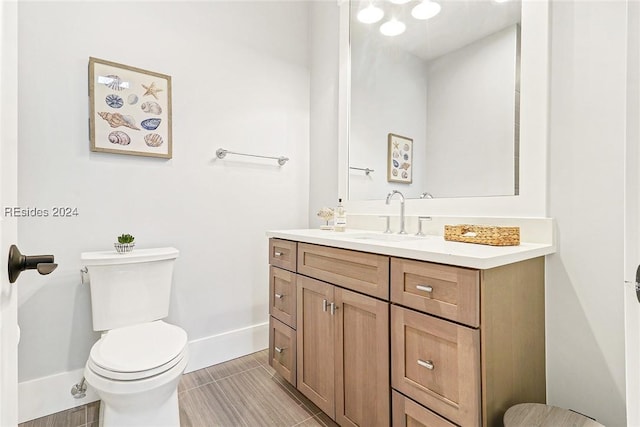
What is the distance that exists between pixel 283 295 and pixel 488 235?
1102mm

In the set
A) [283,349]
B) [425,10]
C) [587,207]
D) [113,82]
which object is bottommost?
[283,349]

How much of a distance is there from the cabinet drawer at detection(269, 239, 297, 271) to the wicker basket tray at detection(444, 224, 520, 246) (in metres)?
0.81

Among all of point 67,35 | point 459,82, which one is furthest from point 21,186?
point 459,82

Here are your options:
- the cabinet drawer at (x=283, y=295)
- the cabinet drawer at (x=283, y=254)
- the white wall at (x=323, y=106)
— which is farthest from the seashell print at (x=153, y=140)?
the white wall at (x=323, y=106)

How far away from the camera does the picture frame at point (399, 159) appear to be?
1850 millimetres

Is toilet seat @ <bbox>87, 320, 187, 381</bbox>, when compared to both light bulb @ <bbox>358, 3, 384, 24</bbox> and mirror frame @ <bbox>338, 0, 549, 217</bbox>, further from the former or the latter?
light bulb @ <bbox>358, 3, 384, 24</bbox>

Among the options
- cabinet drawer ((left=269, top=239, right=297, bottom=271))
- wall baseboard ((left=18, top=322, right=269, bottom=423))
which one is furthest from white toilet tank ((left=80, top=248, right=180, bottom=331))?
cabinet drawer ((left=269, top=239, right=297, bottom=271))

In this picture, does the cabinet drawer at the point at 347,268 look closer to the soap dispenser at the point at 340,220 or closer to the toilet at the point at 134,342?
the soap dispenser at the point at 340,220

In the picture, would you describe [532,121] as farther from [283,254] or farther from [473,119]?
[283,254]

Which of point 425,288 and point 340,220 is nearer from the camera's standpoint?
point 425,288

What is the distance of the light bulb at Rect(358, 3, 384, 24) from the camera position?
2.03m

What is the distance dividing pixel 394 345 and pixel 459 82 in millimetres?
1298

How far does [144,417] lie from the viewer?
1300mm

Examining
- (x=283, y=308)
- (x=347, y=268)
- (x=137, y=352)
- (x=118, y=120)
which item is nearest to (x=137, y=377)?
(x=137, y=352)
